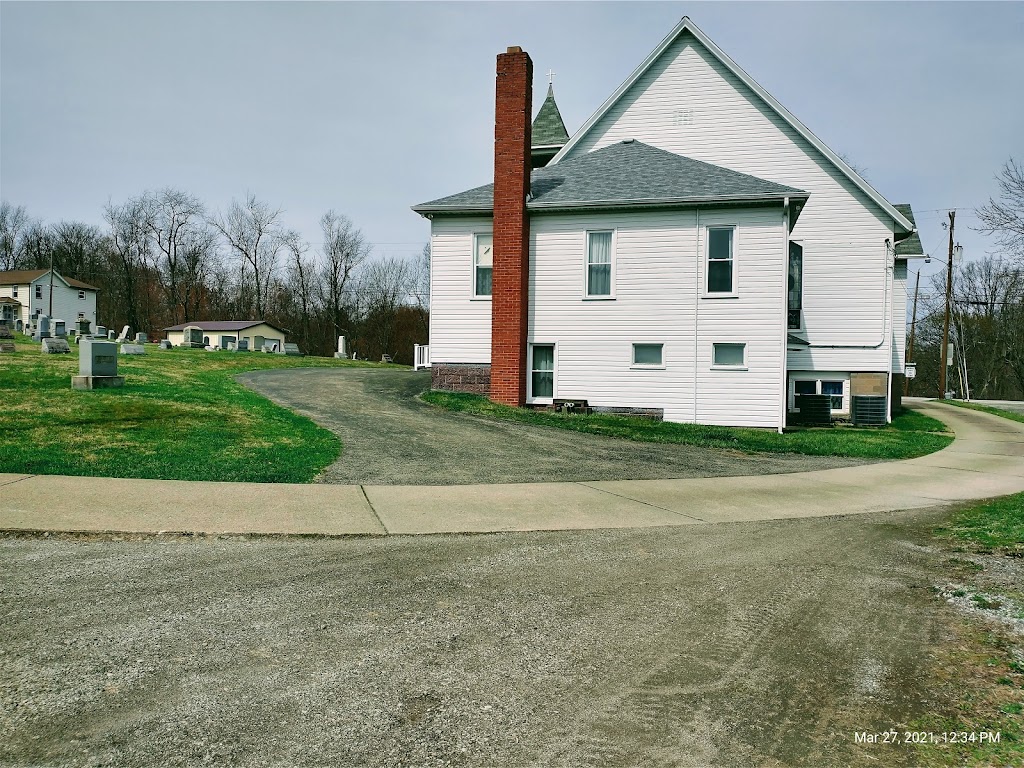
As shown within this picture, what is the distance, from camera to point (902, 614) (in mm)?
4957

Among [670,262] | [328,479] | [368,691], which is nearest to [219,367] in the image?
[670,262]

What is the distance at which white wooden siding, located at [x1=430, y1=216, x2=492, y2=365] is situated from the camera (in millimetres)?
20234

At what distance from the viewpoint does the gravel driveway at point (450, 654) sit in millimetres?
3135

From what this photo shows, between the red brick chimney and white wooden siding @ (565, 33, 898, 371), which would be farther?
white wooden siding @ (565, 33, 898, 371)

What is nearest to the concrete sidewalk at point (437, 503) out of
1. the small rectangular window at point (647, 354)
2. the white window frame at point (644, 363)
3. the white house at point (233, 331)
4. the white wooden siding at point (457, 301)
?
the white window frame at point (644, 363)

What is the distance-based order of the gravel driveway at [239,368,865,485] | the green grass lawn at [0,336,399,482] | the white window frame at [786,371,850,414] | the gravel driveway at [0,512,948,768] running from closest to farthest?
the gravel driveway at [0,512,948,768] → the green grass lawn at [0,336,399,482] → the gravel driveway at [239,368,865,485] → the white window frame at [786,371,850,414]

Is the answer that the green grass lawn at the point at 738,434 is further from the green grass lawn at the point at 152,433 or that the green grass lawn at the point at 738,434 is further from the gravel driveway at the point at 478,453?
the green grass lawn at the point at 152,433

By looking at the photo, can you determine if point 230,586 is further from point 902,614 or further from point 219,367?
point 219,367

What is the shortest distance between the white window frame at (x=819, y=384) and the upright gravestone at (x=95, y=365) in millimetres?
20107

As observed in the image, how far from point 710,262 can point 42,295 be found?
7631 centimetres

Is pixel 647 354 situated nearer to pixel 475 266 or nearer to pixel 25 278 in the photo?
pixel 475 266

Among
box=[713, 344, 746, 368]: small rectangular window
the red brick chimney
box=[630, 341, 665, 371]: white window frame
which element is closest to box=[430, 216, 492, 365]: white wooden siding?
the red brick chimney

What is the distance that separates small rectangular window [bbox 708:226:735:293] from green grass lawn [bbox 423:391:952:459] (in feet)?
12.9

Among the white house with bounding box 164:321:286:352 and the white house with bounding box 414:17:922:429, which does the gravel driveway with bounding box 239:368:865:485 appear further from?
the white house with bounding box 164:321:286:352
